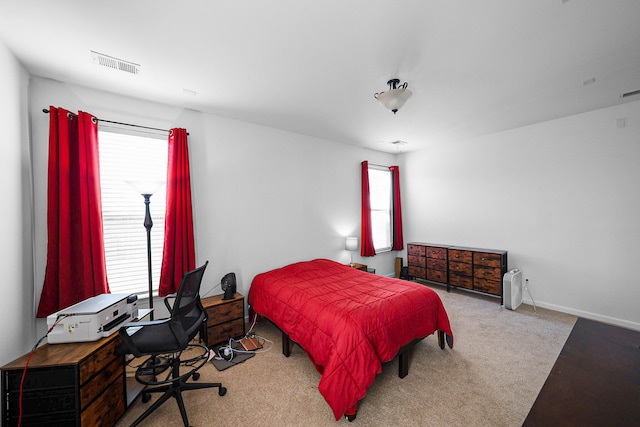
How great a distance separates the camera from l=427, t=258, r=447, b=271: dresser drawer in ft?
14.3

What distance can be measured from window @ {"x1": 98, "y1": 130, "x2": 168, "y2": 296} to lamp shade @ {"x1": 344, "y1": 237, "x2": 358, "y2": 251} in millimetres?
2829

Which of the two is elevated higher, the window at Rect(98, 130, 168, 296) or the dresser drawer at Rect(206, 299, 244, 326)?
the window at Rect(98, 130, 168, 296)

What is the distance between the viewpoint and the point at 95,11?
1.51m

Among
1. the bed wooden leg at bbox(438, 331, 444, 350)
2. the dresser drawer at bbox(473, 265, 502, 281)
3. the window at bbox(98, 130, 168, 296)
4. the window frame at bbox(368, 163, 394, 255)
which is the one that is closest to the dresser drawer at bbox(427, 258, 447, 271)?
the dresser drawer at bbox(473, 265, 502, 281)

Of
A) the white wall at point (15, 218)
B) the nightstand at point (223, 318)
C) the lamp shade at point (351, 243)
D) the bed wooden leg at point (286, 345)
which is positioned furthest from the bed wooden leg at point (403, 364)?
the white wall at point (15, 218)

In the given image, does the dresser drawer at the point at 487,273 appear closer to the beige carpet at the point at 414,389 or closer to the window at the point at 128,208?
the beige carpet at the point at 414,389

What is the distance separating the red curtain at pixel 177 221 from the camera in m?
2.67

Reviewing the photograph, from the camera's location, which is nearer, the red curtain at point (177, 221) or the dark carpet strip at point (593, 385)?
the dark carpet strip at point (593, 385)

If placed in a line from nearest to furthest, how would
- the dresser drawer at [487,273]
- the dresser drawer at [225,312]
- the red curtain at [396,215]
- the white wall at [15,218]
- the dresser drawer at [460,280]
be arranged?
the white wall at [15,218] → the dresser drawer at [225,312] → the dresser drawer at [487,273] → the dresser drawer at [460,280] → the red curtain at [396,215]

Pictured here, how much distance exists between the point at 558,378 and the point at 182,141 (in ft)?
11.4

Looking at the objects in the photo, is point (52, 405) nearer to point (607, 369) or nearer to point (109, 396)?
point (109, 396)

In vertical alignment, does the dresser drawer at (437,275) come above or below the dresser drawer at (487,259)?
below

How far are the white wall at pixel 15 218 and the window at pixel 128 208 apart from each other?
523mm

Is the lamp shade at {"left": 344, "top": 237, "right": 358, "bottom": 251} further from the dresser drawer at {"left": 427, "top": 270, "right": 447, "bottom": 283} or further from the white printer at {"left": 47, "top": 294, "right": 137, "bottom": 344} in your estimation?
the white printer at {"left": 47, "top": 294, "right": 137, "bottom": 344}
